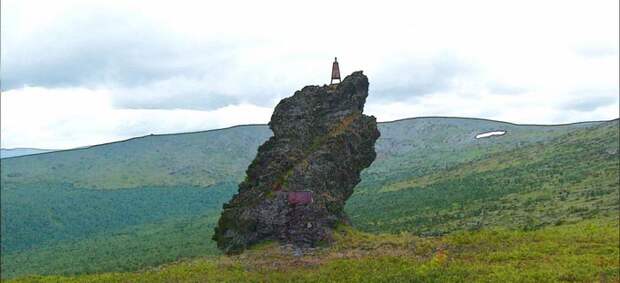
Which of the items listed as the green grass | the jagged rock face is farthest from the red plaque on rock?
the green grass

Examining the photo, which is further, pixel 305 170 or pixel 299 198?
pixel 305 170

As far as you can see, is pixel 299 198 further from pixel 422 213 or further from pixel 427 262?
pixel 422 213

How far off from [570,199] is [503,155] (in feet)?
231

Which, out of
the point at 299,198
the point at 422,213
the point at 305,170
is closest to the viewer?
the point at 299,198

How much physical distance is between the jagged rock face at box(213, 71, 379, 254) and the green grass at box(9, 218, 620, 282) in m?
1.76

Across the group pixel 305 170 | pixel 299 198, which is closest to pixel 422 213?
pixel 305 170

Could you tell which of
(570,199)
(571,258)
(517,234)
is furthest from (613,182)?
(571,258)

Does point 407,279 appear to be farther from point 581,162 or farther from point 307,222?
point 581,162

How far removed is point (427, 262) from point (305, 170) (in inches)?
466

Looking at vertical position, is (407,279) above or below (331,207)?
below

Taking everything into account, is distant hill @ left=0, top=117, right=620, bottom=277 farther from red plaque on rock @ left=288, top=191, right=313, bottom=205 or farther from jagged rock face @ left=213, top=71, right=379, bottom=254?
red plaque on rock @ left=288, top=191, right=313, bottom=205

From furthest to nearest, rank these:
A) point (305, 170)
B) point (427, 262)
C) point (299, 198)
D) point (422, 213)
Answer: point (422, 213)
point (305, 170)
point (299, 198)
point (427, 262)

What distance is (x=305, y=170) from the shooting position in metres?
42.7

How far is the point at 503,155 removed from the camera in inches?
5620
